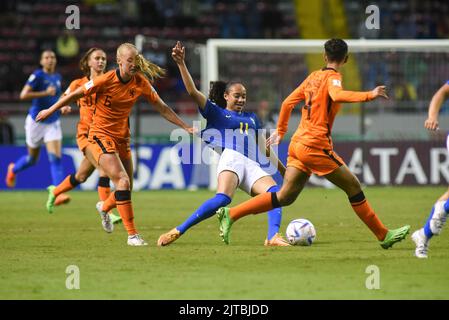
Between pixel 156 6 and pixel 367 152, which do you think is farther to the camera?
pixel 156 6

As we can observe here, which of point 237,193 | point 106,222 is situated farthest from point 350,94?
point 237,193

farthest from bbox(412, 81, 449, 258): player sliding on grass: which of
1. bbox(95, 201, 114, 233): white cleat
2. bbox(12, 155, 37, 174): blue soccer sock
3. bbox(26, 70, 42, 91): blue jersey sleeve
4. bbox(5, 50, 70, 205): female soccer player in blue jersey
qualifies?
bbox(12, 155, 37, 174): blue soccer sock

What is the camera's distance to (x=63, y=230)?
1219 centimetres

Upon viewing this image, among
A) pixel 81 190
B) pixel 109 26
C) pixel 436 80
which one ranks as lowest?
pixel 81 190

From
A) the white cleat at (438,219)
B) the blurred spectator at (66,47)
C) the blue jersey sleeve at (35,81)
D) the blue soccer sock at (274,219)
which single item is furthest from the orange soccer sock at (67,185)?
the blurred spectator at (66,47)

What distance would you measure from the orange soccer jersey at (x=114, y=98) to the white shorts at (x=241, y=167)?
1.03 metres

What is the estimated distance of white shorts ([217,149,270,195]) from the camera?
10.2 metres

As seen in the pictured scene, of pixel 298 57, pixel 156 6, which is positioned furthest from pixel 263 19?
pixel 298 57

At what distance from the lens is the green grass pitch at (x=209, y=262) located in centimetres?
714

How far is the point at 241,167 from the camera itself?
10.3 meters

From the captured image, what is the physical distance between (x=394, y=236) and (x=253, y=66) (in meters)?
12.5

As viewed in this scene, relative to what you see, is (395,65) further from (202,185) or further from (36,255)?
(36,255)

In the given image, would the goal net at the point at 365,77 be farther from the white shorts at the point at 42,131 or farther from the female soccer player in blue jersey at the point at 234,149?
the female soccer player in blue jersey at the point at 234,149
